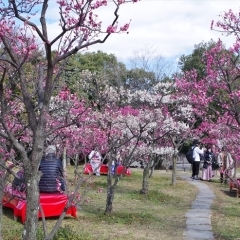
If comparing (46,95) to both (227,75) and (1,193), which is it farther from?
(227,75)

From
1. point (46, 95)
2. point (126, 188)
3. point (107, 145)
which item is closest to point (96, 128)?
point (107, 145)

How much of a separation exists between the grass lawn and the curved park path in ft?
0.42

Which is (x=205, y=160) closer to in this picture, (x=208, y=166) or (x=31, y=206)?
(x=208, y=166)

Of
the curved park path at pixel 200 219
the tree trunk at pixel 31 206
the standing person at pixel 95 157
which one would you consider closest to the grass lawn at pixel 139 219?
the curved park path at pixel 200 219

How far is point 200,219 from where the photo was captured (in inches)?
381

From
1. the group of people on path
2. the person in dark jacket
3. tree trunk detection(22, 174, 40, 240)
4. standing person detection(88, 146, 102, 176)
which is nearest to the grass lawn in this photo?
the person in dark jacket

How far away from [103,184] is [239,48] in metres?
8.96

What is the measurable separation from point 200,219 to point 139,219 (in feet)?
4.07

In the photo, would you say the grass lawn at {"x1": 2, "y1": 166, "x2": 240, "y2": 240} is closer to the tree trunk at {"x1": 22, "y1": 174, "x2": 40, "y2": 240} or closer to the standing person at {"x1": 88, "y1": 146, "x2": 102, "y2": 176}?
the standing person at {"x1": 88, "y1": 146, "x2": 102, "y2": 176}

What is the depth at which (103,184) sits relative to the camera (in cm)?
1541

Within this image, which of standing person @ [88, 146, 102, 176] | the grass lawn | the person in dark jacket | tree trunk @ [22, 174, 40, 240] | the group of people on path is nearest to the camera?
tree trunk @ [22, 174, 40, 240]

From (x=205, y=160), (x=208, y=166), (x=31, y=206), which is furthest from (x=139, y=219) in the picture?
(x=208, y=166)

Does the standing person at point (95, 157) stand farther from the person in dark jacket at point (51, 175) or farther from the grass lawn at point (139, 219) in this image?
the grass lawn at point (139, 219)

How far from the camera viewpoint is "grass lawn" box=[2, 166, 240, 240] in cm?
Answer: 795
